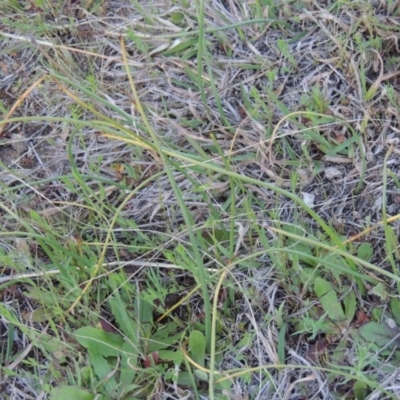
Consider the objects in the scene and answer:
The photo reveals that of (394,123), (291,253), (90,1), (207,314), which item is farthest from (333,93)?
(90,1)

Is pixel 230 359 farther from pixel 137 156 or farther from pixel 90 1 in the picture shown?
pixel 90 1

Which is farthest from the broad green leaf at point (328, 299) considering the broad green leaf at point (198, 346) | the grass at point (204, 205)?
the broad green leaf at point (198, 346)

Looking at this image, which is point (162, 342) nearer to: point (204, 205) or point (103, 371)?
point (103, 371)

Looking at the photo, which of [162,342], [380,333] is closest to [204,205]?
[162,342]

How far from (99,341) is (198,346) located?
0.21 metres

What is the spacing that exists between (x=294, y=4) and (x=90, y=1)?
1.98ft

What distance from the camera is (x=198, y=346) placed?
120 centimetres

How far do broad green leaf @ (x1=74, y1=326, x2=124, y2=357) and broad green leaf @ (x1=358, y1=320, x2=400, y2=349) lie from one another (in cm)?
49

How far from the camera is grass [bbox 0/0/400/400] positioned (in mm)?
1183

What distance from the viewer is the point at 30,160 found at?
1.61 metres

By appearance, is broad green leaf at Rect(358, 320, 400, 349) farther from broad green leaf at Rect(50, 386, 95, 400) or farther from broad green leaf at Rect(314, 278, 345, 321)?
broad green leaf at Rect(50, 386, 95, 400)

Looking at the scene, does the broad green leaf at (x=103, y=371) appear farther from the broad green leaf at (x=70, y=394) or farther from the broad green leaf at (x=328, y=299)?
the broad green leaf at (x=328, y=299)

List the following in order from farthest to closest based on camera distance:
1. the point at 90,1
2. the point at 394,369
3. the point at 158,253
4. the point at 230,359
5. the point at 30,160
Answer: the point at 90,1, the point at 30,160, the point at 158,253, the point at 230,359, the point at 394,369

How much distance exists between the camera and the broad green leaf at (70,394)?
119 centimetres
